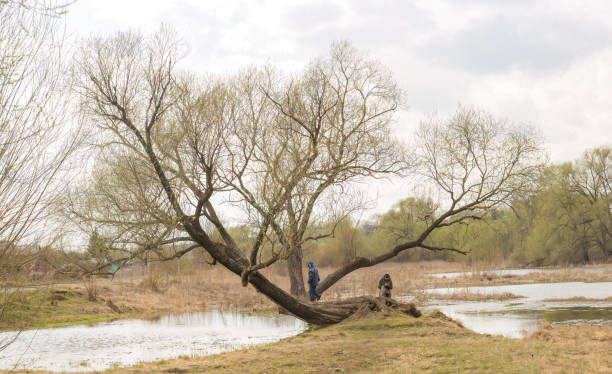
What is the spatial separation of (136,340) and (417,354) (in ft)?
32.9

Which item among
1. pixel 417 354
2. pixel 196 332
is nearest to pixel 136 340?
pixel 196 332

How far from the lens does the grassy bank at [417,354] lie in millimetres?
8234

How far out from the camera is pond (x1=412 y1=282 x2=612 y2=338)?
15.6m

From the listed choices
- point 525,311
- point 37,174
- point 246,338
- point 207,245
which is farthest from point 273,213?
point 525,311

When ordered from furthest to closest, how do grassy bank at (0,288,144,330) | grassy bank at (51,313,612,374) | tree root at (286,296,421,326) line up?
1. grassy bank at (0,288,144,330)
2. tree root at (286,296,421,326)
3. grassy bank at (51,313,612,374)

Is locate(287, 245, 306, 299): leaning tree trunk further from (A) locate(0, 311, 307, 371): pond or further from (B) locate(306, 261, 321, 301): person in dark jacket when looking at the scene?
(B) locate(306, 261, 321, 301): person in dark jacket

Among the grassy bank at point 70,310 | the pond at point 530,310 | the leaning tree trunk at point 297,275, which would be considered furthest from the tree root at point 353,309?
the grassy bank at point 70,310

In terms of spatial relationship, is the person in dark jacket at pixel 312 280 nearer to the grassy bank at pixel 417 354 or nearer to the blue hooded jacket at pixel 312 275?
the blue hooded jacket at pixel 312 275

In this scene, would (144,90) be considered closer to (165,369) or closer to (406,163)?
(165,369)

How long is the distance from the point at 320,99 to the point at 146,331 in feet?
32.8

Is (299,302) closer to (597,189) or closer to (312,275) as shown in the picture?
(312,275)

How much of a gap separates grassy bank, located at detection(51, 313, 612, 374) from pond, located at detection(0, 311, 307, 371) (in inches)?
109

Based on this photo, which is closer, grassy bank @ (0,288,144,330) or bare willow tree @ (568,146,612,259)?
grassy bank @ (0,288,144,330)

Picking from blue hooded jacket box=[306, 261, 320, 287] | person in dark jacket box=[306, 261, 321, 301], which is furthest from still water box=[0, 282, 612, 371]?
blue hooded jacket box=[306, 261, 320, 287]
